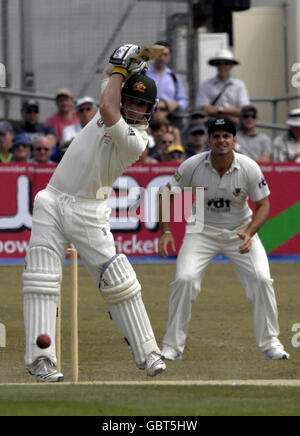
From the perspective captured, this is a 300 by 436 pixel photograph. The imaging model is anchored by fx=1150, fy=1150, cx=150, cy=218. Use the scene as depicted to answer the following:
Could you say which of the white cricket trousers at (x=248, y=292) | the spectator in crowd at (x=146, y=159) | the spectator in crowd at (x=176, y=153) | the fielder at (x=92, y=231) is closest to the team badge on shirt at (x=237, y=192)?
the white cricket trousers at (x=248, y=292)

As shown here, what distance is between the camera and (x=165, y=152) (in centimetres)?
1633

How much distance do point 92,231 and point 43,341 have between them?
85 cm

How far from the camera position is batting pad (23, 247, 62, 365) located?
26.6 ft

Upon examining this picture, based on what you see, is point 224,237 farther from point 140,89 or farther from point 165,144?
point 165,144

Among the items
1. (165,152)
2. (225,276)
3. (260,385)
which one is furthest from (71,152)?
(165,152)

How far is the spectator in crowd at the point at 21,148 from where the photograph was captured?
1600 centimetres

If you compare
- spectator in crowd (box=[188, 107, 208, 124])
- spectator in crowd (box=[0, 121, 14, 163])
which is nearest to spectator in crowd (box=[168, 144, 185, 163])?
spectator in crowd (box=[188, 107, 208, 124])

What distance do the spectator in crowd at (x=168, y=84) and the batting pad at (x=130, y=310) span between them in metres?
9.23

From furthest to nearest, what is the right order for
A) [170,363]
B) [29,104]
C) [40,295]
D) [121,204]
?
1. [29,104]
2. [121,204]
3. [170,363]
4. [40,295]

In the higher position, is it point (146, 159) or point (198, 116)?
point (198, 116)

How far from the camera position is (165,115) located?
17.2 metres

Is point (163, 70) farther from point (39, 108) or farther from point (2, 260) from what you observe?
point (2, 260)

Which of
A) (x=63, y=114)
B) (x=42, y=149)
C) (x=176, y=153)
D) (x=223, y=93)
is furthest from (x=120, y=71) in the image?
(x=223, y=93)

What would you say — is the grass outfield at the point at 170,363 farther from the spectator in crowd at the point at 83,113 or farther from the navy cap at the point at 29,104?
the navy cap at the point at 29,104
